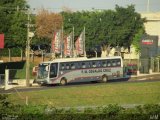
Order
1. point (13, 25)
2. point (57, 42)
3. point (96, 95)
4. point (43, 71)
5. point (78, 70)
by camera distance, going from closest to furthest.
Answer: point (96, 95) → point (43, 71) → point (78, 70) → point (57, 42) → point (13, 25)

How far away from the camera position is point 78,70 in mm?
58469

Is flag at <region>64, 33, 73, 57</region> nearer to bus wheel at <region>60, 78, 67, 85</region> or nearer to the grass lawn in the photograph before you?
bus wheel at <region>60, 78, 67, 85</region>

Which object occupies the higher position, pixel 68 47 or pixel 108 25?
pixel 108 25

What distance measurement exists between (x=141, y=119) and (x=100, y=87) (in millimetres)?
29911

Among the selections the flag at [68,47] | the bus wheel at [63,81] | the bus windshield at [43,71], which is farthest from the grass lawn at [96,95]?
the flag at [68,47]

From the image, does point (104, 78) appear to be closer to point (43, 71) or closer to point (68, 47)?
point (43, 71)

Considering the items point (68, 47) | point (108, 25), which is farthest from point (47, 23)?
point (68, 47)

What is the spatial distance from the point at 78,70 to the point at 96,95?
13057mm

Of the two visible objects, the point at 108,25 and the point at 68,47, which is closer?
the point at 68,47

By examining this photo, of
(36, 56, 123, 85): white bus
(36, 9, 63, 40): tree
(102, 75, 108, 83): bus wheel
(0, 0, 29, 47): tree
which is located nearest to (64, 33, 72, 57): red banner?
(36, 56, 123, 85): white bus

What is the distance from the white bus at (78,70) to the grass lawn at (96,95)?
30.0 feet

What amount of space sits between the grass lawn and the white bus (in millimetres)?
9136

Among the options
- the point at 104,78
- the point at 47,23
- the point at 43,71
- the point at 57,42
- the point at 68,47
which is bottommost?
the point at 104,78

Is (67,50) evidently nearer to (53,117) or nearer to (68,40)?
(68,40)
